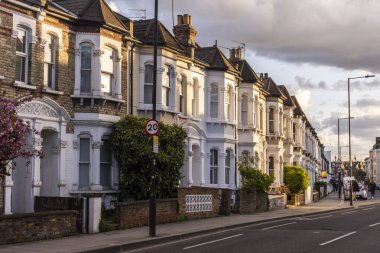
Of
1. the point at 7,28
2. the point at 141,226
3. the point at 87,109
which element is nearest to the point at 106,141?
the point at 87,109

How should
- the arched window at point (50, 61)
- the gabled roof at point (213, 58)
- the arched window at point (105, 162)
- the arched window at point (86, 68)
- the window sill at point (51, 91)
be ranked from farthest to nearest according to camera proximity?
1. the gabled roof at point (213, 58)
2. the arched window at point (105, 162)
3. the arched window at point (86, 68)
4. the arched window at point (50, 61)
5. the window sill at point (51, 91)

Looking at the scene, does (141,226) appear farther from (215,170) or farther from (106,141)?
(215,170)

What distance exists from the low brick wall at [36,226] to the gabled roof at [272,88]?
1149 inches

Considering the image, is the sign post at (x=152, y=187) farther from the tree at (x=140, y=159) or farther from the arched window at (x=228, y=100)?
the arched window at (x=228, y=100)

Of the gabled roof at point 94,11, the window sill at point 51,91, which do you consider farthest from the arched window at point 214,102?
the window sill at point 51,91

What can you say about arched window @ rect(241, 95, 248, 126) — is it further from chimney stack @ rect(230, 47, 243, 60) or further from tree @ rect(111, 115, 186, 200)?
tree @ rect(111, 115, 186, 200)

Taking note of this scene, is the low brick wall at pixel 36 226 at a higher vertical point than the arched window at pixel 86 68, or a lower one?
lower

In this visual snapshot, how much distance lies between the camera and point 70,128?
24.9 m

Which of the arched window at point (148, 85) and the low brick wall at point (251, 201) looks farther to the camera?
the low brick wall at point (251, 201)

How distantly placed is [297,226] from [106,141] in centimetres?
873

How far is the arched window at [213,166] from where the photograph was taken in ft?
116

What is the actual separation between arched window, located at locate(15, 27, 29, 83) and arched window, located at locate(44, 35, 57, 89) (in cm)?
108

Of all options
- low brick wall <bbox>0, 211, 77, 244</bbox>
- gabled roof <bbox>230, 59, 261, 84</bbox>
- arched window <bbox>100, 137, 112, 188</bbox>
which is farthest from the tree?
gabled roof <bbox>230, 59, 261, 84</bbox>

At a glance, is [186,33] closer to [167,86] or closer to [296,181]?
[167,86]
